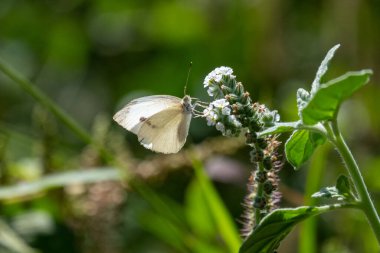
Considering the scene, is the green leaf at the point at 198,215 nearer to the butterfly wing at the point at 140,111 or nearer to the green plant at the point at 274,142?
the butterfly wing at the point at 140,111

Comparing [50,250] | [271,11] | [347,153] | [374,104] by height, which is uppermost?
[271,11]

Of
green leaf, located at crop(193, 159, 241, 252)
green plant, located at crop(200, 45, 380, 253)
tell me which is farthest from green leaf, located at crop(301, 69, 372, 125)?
green leaf, located at crop(193, 159, 241, 252)

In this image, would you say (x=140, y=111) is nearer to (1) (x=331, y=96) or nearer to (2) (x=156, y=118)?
(2) (x=156, y=118)

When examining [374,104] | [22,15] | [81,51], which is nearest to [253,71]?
[374,104]

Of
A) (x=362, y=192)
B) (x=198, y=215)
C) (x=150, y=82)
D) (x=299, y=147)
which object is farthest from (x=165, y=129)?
(x=150, y=82)

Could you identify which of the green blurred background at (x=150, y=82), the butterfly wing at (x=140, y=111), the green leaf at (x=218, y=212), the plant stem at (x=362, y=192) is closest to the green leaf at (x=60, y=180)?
the green blurred background at (x=150, y=82)

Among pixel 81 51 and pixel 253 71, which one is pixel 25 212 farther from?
pixel 81 51

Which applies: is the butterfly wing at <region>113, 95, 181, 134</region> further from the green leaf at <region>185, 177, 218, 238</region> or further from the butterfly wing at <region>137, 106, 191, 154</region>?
the green leaf at <region>185, 177, 218, 238</region>

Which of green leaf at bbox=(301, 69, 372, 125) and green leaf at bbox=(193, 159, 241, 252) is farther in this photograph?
green leaf at bbox=(193, 159, 241, 252)
